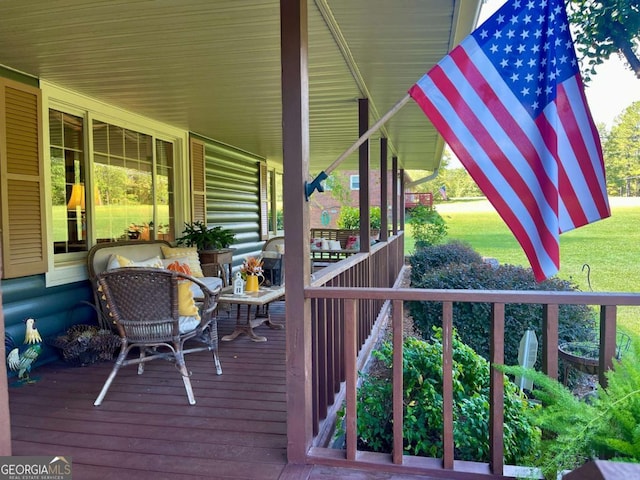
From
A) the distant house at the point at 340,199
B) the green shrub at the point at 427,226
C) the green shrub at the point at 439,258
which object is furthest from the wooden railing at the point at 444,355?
the distant house at the point at 340,199

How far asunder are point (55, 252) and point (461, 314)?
397cm

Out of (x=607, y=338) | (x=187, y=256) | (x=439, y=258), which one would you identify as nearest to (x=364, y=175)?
(x=187, y=256)

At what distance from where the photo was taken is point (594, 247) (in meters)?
17.9

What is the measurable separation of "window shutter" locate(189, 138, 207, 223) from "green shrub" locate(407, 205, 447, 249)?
8.83 m

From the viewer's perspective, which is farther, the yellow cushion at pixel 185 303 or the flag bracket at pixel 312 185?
the yellow cushion at pixel 185 303

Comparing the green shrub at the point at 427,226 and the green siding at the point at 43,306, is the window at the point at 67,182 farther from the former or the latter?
the green shrub at the point at 427,226

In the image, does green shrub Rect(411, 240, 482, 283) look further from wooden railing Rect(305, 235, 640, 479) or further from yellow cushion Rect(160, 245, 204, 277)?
wooden railing Rect(305, 235, 640, 479)

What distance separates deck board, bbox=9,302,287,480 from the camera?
204 cm

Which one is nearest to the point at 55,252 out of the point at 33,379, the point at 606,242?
the point at 33,379

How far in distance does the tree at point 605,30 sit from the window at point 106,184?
4.84 meters

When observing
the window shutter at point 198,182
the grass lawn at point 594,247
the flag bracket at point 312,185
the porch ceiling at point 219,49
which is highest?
the porch ceiling at point 219,49

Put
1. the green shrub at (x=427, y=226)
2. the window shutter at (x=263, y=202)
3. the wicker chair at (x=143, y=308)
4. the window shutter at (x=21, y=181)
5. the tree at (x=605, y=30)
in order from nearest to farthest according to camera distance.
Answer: the wicker chair at (x=143, y=308) → the window shutter at (x=21, y=181) → the tree at (x=605, y=30) → the window shutter at (x=263, y=202) → the green shrub at (x=427, y=226)

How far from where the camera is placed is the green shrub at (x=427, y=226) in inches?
548

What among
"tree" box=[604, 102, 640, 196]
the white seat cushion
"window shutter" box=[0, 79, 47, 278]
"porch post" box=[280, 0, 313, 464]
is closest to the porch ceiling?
"window shutter" box=[0, 79, 47, 278]
